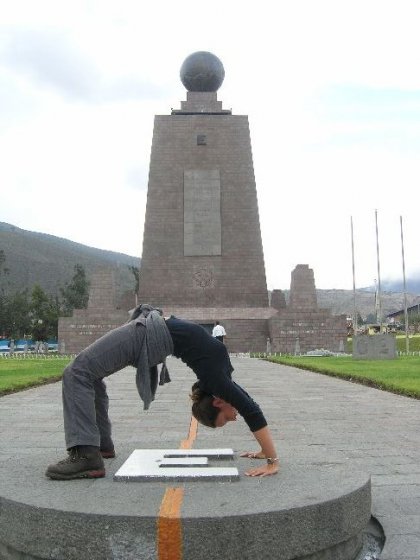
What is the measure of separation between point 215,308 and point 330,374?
763 inches

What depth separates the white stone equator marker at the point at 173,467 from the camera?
3535 millimetres

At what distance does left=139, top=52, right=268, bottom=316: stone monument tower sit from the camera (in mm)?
36875

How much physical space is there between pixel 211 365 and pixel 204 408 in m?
0.27

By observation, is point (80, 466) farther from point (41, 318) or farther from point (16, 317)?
point (16, 317)

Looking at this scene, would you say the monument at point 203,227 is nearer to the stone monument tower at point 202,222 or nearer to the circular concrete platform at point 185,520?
the stone monument tower at point 202,222

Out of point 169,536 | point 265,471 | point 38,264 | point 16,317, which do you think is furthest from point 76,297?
point 38,264

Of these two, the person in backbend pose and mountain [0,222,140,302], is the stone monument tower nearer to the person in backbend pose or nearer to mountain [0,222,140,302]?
the person in backbend pose

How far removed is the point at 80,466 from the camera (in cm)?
370

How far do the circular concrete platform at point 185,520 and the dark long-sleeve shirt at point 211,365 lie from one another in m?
0.45

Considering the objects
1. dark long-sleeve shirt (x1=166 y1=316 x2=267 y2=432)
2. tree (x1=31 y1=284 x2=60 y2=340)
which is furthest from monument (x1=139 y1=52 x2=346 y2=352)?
dark long-sleeve shirt (x1=166 y1=316 x2=267 y2=432)

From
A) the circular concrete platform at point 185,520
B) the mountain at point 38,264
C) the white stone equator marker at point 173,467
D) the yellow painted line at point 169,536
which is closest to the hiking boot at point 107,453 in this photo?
the white stone equator marker at point 173,467

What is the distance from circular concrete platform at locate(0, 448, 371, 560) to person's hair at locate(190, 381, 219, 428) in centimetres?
46

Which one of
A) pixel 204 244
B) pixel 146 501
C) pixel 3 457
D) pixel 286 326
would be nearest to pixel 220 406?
pixel 146 501

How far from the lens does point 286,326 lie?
3444 centimetres
